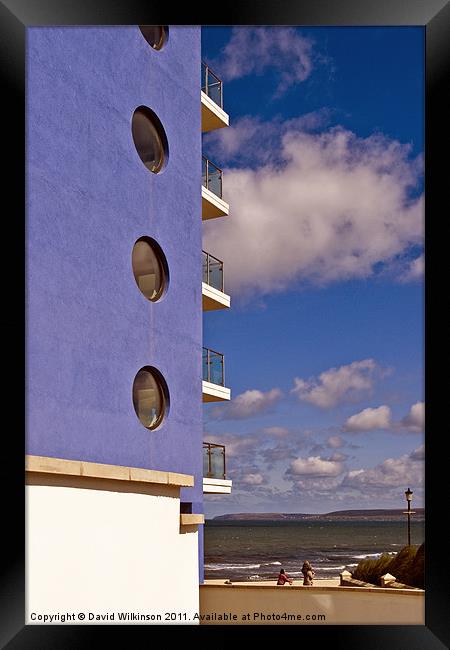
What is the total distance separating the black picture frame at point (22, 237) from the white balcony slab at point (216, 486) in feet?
32.9

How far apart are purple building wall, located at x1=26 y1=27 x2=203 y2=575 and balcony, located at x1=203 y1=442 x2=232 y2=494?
36cm

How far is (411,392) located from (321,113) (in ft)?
118

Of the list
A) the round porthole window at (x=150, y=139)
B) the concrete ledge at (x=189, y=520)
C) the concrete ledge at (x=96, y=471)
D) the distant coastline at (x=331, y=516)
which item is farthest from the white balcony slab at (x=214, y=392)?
the distant coastline at (x=331, y=516)

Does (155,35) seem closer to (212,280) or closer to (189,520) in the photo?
(212,280)

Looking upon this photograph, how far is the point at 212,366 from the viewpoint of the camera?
13531mm

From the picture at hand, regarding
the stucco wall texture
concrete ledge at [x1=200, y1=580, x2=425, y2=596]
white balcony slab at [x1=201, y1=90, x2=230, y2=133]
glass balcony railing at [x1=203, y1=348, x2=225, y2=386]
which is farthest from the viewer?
white balcony slab at [x1=201, y1=90, x2=230, y2=133]

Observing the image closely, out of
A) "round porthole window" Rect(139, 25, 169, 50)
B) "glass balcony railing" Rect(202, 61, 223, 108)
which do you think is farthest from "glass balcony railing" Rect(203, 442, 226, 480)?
"glass balcony railing" Rect(202, 61, 223, 108)

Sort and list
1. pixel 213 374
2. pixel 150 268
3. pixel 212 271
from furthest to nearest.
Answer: pixel 212 271 → pixel 213 374 → pixel 150 268

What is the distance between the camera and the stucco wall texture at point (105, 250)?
29.0 feet

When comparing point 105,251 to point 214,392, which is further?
point 214,392

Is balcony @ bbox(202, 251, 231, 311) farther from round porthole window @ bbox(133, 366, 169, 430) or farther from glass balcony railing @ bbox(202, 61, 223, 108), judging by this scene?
glass balcony railing @ bbox(202, 61, 223, 108)

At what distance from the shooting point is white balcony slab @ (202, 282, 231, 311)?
14.2 m

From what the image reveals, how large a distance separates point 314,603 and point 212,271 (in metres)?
6.13

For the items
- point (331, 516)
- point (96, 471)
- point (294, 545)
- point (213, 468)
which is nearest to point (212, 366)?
point (213, 468)
